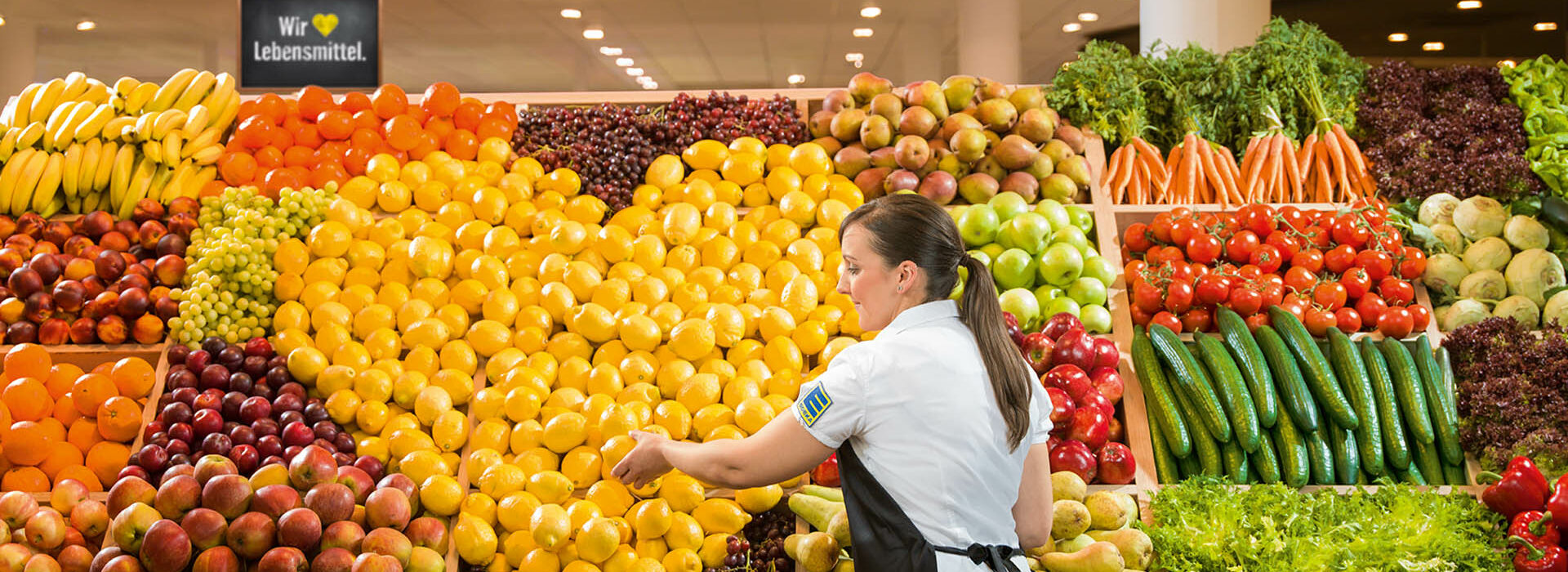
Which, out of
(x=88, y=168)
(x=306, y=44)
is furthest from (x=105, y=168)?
(x=306, y=44)

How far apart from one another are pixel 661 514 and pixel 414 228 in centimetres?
144

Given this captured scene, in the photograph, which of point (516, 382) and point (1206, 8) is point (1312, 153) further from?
point (516, 382)

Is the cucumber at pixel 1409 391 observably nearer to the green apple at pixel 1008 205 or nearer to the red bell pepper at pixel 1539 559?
the red bell pepper at pixel 1539 559

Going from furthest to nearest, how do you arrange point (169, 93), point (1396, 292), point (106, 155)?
1. point (169, 93)
2. point (106, 155)
3. point (1396, 292)

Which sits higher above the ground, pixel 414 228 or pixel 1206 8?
pixel 1206 8

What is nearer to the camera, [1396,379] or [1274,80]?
[1396,379]

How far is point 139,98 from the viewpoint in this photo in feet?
12.8

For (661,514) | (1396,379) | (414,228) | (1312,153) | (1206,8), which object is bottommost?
(661,514)

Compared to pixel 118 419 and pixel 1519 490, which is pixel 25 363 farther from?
pixel 1519 490

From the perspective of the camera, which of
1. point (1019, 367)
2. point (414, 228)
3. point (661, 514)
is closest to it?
point (1019, 367)

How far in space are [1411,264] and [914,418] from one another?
2481mm

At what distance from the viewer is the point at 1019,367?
1756mm

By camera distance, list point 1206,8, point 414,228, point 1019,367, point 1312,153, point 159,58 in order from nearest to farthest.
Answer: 1. point 1019,367
2. point 414,228
3. point 1312,153
4. point 1206,8
5. point 159,58

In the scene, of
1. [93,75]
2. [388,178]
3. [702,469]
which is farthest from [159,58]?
[702,469]
